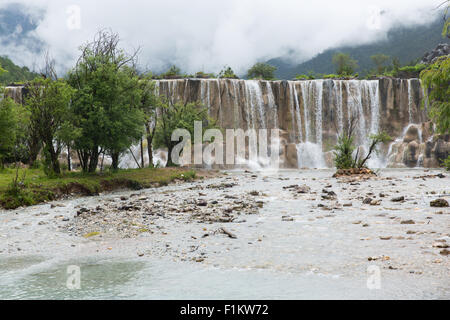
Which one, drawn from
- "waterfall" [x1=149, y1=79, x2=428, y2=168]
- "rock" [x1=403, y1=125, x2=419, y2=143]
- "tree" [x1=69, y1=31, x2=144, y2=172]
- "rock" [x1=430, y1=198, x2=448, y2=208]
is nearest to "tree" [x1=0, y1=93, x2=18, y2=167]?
"tree" [x1=69, y1=31, x2=144, y2=172]

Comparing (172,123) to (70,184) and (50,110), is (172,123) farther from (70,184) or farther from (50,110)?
(70,184)

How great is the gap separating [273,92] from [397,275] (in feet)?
197

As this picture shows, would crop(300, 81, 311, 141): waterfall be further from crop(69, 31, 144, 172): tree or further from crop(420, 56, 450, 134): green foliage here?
crop(420, 56, 450, 134): green foliage

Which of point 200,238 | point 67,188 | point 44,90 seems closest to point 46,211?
point 67,188

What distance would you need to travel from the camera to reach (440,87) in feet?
29.3

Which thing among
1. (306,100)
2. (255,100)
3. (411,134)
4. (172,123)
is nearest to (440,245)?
(172,123)

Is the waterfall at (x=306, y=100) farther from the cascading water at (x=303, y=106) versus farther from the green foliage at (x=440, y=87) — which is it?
the green foliage at (x=440, y=87)

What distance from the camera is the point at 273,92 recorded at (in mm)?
65688

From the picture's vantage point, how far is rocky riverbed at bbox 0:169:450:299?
269 inches

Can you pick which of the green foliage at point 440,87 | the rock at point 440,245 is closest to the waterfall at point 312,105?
the green foliage at point 440,87

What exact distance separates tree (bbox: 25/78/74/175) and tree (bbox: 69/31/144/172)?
36.5 inches

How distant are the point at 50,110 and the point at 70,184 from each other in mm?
5512

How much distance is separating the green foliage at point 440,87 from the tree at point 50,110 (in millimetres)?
22483
